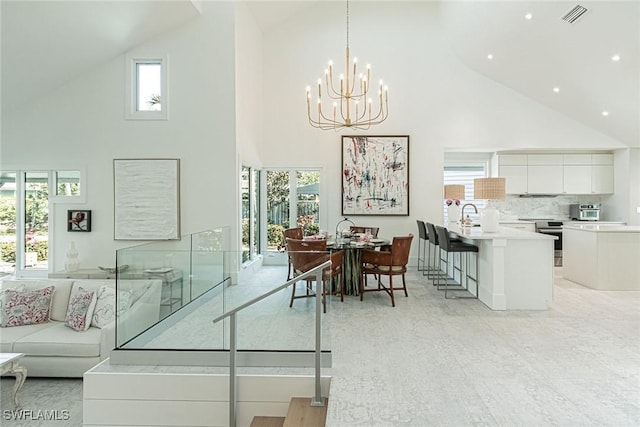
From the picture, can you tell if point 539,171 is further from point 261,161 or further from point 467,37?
Answer: point 261,161

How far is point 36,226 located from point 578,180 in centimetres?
992

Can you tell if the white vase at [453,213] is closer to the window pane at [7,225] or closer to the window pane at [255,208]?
the window pane at [255,208]

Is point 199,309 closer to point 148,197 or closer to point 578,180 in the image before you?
point 148,197

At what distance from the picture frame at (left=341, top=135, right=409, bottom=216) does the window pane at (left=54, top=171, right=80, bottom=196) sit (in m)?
4.52

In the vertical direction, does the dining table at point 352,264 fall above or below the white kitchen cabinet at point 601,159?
below

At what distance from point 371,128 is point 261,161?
2203 millimetres

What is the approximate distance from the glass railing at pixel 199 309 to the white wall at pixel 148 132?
2.29m

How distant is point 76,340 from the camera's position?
3.87m

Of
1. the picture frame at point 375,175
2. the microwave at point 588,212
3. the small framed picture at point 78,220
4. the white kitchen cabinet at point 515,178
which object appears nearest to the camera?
the small framed picture at point 78,220

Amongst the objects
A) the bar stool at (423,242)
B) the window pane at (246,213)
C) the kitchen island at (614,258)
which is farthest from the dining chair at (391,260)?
the kitchen island at (614,258)

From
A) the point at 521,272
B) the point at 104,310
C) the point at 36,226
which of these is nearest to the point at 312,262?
the point at 104,310

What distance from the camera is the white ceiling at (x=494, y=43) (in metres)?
5.04

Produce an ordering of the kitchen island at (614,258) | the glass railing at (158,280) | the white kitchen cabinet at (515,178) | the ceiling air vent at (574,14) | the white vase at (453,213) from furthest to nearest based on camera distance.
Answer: the white kitchen cabinet at (515,178), the white vase at (453,213), the kitchen island at (614,258), the ceiling air vent at (574,14), the glass railing at (158,280)

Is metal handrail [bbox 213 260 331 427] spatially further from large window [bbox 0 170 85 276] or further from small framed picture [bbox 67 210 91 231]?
large window [bbox 0 170 85 276]
